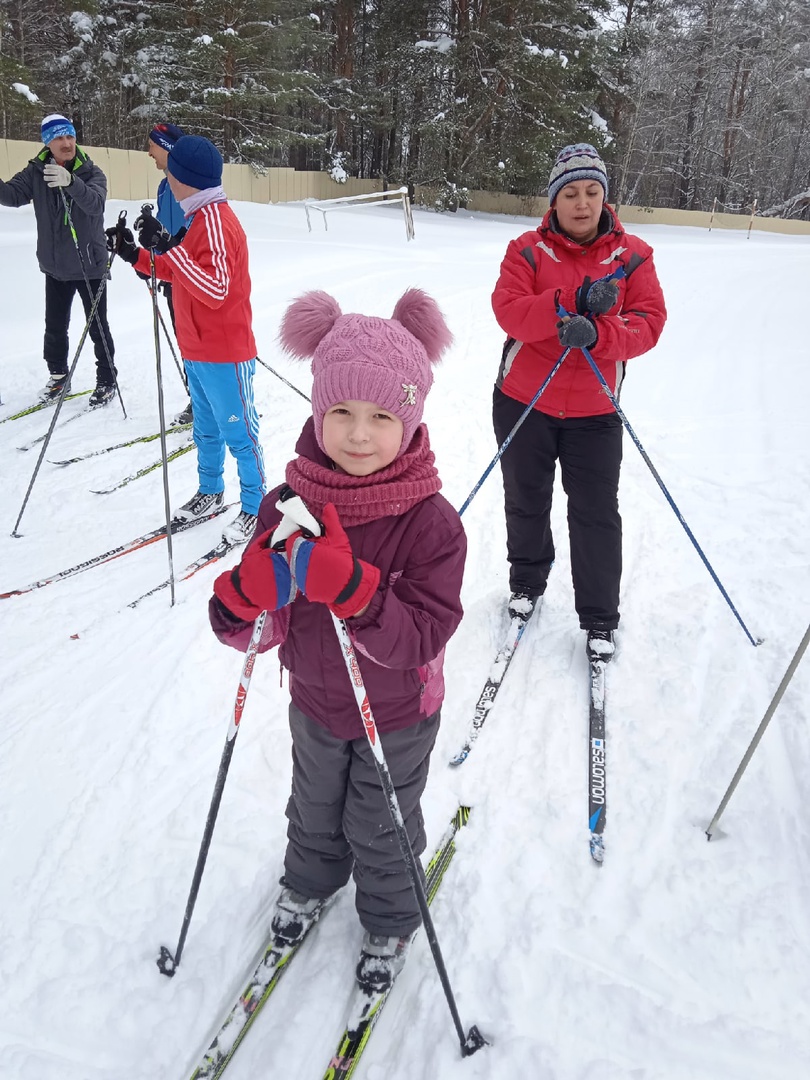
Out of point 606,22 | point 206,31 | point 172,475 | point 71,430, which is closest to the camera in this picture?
point 172,475

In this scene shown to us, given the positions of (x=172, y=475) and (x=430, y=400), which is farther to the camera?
(x=430, y=400)

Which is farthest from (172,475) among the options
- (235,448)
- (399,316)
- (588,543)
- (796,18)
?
(796,18)

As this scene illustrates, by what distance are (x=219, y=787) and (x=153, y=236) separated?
8.81 feet

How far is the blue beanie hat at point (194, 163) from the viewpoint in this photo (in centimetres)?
321

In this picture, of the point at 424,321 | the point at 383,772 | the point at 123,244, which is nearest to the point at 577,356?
the point at 424,321

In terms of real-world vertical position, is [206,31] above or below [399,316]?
above

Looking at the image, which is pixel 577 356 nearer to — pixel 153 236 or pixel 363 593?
pixel 363 593

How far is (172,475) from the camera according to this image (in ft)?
15.1

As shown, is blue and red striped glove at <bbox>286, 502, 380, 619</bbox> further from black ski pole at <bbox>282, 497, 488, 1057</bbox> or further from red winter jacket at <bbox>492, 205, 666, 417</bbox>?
red winter jacket at <bbox>492, 205, 666, 417</bbox>

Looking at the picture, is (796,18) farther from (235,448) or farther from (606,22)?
(235,448)

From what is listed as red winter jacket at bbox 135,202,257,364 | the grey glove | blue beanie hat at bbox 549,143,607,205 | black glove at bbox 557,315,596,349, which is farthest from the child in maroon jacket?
the grey glove

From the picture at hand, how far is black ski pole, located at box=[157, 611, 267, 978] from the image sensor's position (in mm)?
1574

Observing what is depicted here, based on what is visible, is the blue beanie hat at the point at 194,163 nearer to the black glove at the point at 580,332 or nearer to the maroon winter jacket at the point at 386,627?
the black glove at the point at 580,332

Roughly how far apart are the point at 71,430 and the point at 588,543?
159 inches
